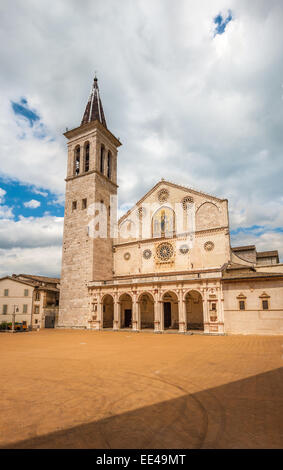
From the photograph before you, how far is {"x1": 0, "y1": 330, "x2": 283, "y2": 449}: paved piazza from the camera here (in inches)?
212

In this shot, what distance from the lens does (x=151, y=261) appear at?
35.2 metres

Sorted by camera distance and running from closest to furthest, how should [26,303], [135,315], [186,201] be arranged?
[135,315] → [186,201] → [26,303]

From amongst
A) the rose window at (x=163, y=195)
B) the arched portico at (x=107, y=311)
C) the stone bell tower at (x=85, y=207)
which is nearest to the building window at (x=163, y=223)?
the rose window at (x=163, y=195)

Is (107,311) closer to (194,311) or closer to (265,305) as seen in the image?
(194,311)

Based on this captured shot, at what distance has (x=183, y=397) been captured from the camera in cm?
791

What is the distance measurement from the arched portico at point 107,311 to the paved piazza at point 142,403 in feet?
69.5

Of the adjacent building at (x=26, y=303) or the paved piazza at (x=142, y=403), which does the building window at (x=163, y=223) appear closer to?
the adjacent building at (x=26, y=303)

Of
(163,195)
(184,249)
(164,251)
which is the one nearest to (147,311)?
(164,251)

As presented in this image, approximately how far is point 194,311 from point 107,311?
38.2 ft

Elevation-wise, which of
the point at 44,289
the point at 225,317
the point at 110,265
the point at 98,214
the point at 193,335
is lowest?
the point at 193,335

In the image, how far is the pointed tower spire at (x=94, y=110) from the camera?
41781 millimetres
